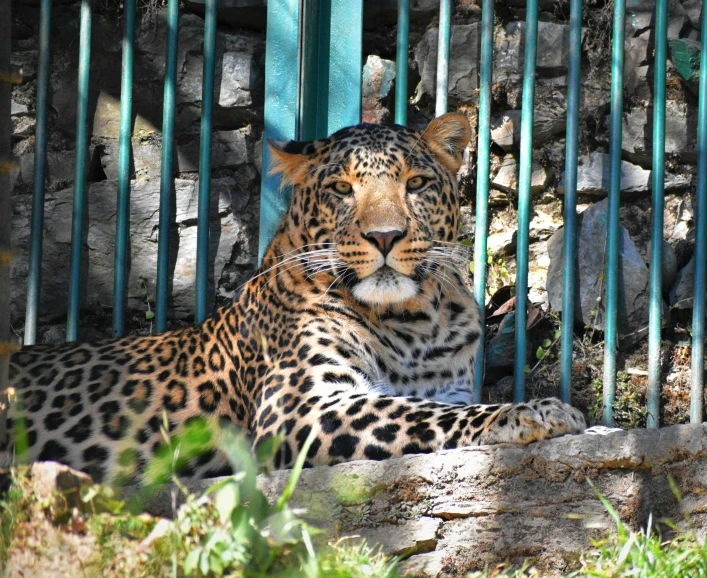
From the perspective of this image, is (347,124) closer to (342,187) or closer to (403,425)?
(342,187)

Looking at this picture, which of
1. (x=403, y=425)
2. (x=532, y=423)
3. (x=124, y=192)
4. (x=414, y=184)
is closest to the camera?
(x=532, y=423)

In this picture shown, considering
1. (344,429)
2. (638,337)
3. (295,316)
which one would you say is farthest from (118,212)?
(638,337)

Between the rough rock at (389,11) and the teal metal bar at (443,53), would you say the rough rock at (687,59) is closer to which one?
the rough rock at (389,11)

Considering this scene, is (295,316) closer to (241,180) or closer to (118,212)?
(118,212)

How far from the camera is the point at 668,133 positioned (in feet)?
23.3

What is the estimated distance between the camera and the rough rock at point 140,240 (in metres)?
7.24

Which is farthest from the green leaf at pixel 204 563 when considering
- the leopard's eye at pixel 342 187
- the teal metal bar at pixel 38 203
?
the teal metal bar at pixel 38 203

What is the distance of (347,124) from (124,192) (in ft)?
4.71

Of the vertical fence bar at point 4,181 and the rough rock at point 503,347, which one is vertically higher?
the vertical fence bar at point 4,181

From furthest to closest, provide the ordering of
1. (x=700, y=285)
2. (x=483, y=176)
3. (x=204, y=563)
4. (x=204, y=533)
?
1. (x=483, y=176)
2. (x=700, y=285)
3. (x=204, y=533)
4. (x=204, y=563)

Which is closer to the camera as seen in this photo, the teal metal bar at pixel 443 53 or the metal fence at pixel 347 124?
the metal fence at pixel 347 124

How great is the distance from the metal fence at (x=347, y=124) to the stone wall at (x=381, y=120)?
881 millimetres

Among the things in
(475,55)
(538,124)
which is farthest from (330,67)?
(538,124)

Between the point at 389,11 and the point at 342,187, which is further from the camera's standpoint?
the point at 389,11
